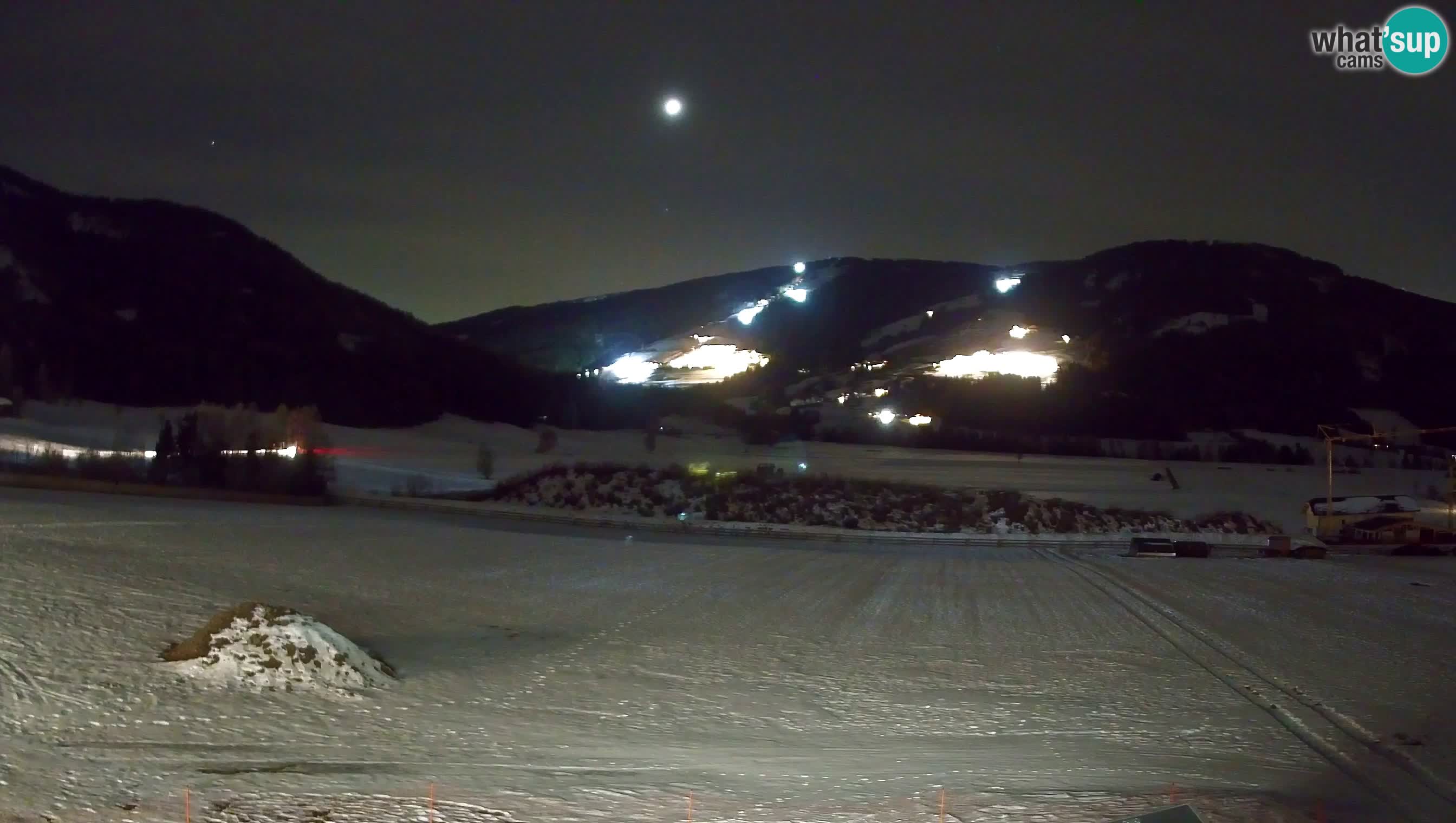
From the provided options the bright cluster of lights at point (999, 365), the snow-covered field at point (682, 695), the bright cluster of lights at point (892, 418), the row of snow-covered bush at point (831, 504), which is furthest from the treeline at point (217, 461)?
the bright cluster of lights at point (999, 365)

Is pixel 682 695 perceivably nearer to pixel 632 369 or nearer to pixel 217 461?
pixel 217 461

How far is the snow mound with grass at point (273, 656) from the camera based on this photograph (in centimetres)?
1016

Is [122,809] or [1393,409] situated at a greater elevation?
[1393,409]

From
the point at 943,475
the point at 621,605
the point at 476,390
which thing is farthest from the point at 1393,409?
the point at 621,605

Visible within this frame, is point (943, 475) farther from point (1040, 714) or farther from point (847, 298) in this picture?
point (847, 298)

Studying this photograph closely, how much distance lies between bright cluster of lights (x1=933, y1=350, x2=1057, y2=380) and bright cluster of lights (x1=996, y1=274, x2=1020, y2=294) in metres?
42.8

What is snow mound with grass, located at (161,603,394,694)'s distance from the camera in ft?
33.3

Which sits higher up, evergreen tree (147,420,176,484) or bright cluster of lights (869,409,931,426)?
bright cluster of lights (869,409,931,426)

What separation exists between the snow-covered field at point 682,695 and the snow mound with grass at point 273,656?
262 millimetres

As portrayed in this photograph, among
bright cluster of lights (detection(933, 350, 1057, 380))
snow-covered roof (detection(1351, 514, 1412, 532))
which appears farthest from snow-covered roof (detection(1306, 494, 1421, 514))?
bright cluster of lights (detection(933, 350, 1057, 380))

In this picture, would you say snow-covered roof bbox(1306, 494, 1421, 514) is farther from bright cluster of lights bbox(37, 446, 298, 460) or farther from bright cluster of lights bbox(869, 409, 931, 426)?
bright cluster of lights bbox(869, 409, 931, 426)

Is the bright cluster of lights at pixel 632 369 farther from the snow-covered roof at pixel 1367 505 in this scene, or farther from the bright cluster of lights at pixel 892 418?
the snow-covered roof at pixel 1367 505

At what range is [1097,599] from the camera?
66.0ft

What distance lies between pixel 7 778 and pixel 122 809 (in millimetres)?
972
